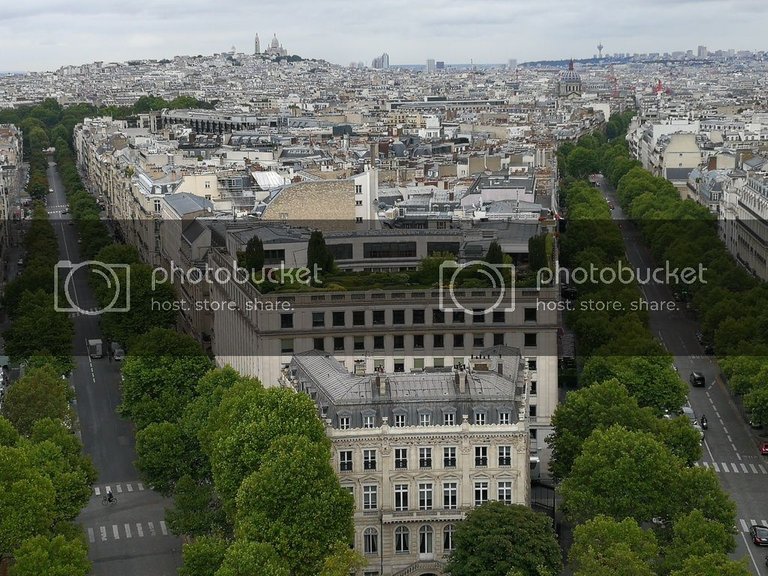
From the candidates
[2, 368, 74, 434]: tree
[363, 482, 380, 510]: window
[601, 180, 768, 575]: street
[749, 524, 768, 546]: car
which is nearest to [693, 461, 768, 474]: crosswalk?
[601, 180, 768, 575]: street

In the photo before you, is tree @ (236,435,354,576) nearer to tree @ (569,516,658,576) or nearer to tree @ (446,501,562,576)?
tree @ (446,501,562,576)

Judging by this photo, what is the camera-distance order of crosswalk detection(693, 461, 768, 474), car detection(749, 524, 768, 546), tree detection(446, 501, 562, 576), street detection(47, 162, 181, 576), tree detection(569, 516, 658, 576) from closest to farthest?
1. tree detection(569, 516, 658, 576)
2. tree detection(446, 501, 562, 576)
3. car detection(749, 524, 768, 546)
4. street detection(47, 162, 181, 576)
5. crosswalk detection(693, 461, 768, 474)

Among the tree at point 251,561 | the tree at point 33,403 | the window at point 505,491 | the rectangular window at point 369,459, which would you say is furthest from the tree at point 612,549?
the tree at point 33,403

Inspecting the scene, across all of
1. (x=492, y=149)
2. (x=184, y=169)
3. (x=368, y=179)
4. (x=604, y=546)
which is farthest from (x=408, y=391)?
(x=492, y=149)

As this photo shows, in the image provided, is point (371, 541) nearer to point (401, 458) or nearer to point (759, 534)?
point (401, 458)

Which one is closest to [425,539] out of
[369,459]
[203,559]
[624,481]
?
[369,459]

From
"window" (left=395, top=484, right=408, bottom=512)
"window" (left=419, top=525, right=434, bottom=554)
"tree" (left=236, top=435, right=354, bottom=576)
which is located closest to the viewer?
"tree" (left=236, top=435, right=354, bottom=576)
